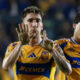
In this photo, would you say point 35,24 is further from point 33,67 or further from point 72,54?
point 72,54

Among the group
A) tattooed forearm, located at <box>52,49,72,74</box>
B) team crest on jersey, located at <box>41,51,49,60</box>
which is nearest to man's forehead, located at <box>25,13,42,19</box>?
team crest on jersey, located at <box>41,51,49,60</box>

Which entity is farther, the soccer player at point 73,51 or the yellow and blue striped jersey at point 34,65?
the soccer player at point 73,51

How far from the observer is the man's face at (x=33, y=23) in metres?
3.22

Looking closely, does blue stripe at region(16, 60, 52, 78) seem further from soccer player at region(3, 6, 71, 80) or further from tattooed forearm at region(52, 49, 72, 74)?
tattooed forearm at region(52, 49, 72, 74)

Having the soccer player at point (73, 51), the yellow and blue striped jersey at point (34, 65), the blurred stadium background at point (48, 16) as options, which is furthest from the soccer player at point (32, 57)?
the blurred stadium background at point (48, 16)

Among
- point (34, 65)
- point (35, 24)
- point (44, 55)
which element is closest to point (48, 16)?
point (35, 24)

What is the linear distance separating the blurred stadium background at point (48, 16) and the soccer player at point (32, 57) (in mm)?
3177

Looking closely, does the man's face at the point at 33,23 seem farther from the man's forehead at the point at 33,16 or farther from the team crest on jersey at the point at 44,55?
the team crest on jersey at the point at 44,55

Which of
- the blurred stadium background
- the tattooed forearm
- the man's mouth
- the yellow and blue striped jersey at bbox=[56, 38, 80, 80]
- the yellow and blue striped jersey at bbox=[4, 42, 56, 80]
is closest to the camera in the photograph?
the tattooed forearm

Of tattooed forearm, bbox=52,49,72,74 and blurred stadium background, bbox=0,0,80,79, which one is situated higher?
tattooed forearm, bbox=52,49,72,74

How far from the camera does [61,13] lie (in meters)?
7.56

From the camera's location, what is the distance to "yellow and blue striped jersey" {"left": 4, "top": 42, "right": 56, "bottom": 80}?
3.10 meters

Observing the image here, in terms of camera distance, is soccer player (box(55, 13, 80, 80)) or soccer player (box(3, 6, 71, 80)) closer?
soccer player (box(3, 6, 71, 80))

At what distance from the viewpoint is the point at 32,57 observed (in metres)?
3.16
